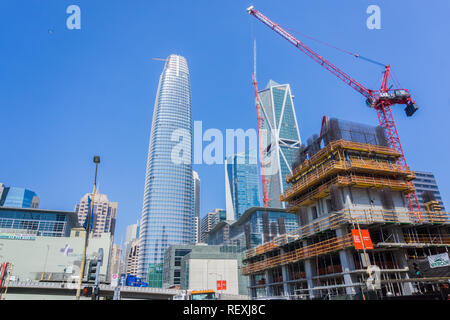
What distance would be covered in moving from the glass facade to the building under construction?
362 ft

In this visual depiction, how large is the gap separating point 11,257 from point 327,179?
345 ft

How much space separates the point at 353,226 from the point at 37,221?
134474 mm

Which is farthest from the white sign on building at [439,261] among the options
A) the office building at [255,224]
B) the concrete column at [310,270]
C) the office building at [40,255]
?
the office building at [40,255]

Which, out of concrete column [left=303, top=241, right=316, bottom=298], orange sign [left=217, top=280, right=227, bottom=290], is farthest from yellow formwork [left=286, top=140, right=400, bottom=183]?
orange sign [left=217, top=280, right=227, bottom=290]

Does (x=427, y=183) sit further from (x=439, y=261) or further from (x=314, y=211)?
(x=439, y=261)

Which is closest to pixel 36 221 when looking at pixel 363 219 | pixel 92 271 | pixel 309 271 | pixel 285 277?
pixel 285 277

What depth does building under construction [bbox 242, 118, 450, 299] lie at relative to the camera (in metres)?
33.0

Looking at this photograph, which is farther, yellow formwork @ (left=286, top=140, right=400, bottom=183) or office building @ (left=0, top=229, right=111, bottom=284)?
office building @ (left=0, top=229, right=111, bottom=284)

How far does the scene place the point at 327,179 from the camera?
42.5 m

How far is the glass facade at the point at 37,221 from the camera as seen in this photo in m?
123

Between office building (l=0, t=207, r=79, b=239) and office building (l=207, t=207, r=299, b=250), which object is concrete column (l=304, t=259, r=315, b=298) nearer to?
office building (l=207, t=207, r=299, b=250)
